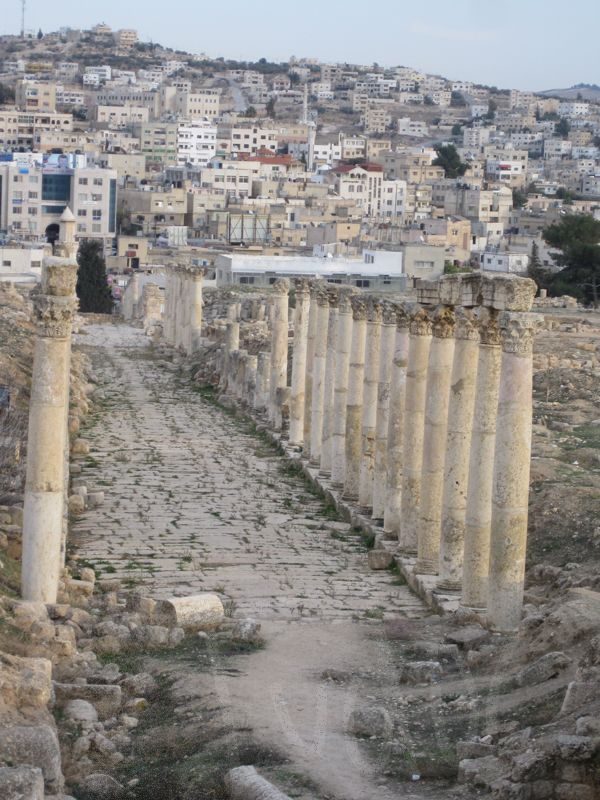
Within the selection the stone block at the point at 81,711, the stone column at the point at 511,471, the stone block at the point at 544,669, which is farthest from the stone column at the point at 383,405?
the stone block at the point at 81,711

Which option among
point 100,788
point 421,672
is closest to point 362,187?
point 421,672

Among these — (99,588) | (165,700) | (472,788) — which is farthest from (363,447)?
(472,788)

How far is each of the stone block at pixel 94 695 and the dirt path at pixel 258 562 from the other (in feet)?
2.65

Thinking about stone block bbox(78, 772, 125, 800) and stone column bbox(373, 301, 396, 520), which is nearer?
stone block bbox(78, 772, 125, 800)

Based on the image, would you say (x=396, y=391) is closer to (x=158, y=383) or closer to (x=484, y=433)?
(x=484, y=433)

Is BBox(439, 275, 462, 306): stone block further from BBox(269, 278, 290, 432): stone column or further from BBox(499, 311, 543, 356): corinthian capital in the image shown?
BBox(269, 278, 290, 432): stone column

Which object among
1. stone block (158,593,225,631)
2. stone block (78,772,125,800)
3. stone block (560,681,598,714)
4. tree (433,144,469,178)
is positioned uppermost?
tree (433,144,469,178)

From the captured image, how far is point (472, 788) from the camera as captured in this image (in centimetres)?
1162

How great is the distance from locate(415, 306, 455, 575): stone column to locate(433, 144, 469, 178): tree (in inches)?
6647

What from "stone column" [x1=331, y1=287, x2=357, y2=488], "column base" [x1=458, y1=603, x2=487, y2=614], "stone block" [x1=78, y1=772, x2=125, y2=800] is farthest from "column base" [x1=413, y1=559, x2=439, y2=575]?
"stone block" [x1=78, y1=772, x2=125, y2=800]

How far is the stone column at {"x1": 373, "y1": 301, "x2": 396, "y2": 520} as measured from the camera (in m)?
22.2

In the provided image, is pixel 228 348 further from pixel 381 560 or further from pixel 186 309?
pixel 381 560

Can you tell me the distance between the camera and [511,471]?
15938 millimetres

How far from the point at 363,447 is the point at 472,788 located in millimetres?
12356
